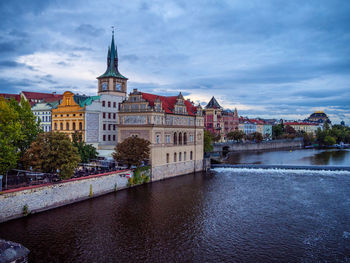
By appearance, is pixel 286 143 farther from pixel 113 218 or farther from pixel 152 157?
pixel 113 218

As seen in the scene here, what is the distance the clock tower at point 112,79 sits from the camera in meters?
65.6

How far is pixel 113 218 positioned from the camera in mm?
33281

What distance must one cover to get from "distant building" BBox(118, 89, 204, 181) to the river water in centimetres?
906

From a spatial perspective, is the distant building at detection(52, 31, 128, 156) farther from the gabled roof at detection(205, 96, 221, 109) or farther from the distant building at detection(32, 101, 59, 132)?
the gabled roof at detection(205, 96, 221, 109)

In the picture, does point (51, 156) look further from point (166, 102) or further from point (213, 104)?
point (213, 104)

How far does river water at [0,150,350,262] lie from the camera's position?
25.3 metres

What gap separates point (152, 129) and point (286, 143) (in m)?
100

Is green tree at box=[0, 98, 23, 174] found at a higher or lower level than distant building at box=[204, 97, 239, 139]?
lower

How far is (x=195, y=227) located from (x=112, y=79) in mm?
42412

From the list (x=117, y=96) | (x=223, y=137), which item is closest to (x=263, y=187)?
(x=117, y=96)

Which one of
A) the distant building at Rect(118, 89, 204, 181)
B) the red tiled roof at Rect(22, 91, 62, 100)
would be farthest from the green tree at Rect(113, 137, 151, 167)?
the red tiled roof at Rect(22, 91, 62, 100)

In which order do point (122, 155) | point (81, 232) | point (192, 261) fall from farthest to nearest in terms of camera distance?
point (122, 155) < point (81, 232) < point (192, 261)

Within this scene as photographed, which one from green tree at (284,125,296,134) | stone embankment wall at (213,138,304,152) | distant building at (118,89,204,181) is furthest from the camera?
green tree at (284,125,296,134)

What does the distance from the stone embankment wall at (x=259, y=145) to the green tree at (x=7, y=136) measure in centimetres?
7652
